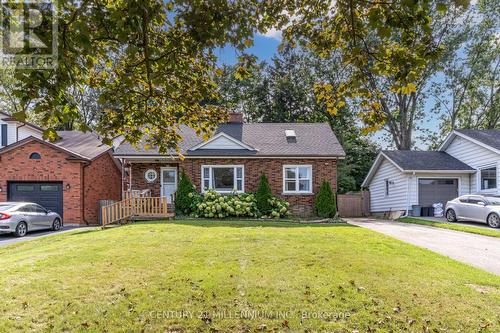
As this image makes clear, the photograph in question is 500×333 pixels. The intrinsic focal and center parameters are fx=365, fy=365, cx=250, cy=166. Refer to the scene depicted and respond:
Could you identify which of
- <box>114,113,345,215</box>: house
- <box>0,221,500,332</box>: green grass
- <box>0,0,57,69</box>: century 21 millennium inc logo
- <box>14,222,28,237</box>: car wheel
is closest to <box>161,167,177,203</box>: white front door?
<box>114,113,345,215</box>: house

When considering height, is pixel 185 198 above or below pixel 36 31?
below

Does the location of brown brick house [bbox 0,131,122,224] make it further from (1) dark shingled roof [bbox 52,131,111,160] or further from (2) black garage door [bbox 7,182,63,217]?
(1) dark shingled roof [bbox 52,131,111,160]

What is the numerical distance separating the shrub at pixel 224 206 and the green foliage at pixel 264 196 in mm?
302

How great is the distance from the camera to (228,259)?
7.05 m

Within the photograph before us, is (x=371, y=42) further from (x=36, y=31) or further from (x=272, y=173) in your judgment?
(x=272, y=173)

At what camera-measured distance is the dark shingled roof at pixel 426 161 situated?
19.7m

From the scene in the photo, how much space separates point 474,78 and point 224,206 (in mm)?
26179

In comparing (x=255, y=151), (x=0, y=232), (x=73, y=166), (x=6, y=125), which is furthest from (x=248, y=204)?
(x=6, y=125)

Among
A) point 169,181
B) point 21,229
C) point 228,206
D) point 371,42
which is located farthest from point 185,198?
point 371,42

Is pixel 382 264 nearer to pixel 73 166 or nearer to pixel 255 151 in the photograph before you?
pixel 255 151

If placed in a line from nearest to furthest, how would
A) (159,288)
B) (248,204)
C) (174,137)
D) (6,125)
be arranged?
1. (159,288)
2. (174,137)
3. (248,204)
4. (6,125)

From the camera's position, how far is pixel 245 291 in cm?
522

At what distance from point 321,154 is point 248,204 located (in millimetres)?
4655

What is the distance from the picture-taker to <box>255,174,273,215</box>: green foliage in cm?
1752
